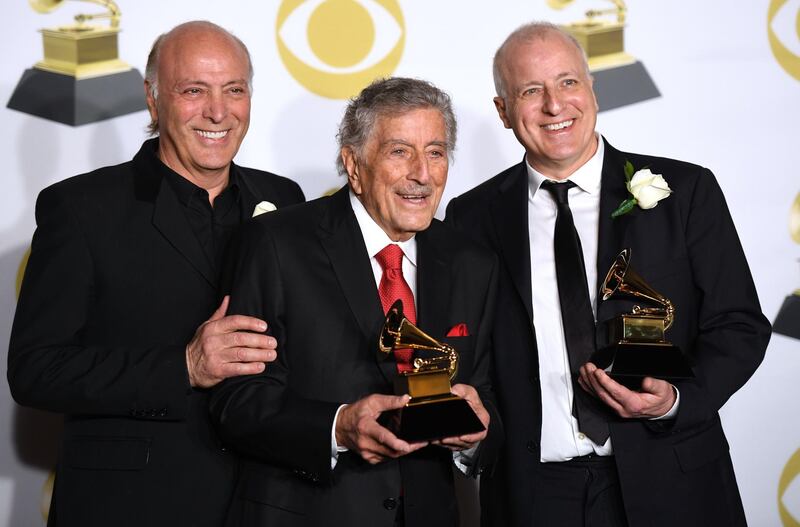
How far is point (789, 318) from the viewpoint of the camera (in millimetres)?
4102

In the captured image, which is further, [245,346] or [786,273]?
[786,273]

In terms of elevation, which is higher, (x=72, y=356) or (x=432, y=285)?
(x=432, y=285)

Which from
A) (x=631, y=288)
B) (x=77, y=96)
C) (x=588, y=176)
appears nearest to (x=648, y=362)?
(x=631, y=288)

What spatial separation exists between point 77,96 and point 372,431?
1981 millimetres

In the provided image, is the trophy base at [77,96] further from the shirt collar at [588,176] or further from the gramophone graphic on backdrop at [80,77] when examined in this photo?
the shirt collar at [588,176]

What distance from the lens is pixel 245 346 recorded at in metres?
2.24

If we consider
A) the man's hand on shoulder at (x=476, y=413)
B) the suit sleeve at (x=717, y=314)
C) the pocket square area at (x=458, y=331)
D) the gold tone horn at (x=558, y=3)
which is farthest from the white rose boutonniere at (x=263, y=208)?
the gold tone horn at (x=558, y=3)

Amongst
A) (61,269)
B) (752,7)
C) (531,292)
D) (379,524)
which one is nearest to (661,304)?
(531,292)

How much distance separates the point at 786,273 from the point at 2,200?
3.12 meters

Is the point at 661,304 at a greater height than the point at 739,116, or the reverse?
the point at 739,116

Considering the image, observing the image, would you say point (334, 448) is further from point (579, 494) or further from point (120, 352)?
point (579, 494)

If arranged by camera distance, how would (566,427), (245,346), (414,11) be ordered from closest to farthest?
(245,346) < (566,427) < (414,11)

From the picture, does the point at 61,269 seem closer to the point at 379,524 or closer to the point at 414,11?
the point at 379,524

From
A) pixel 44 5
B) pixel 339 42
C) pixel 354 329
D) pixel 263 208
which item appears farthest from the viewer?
pixel 339 42
